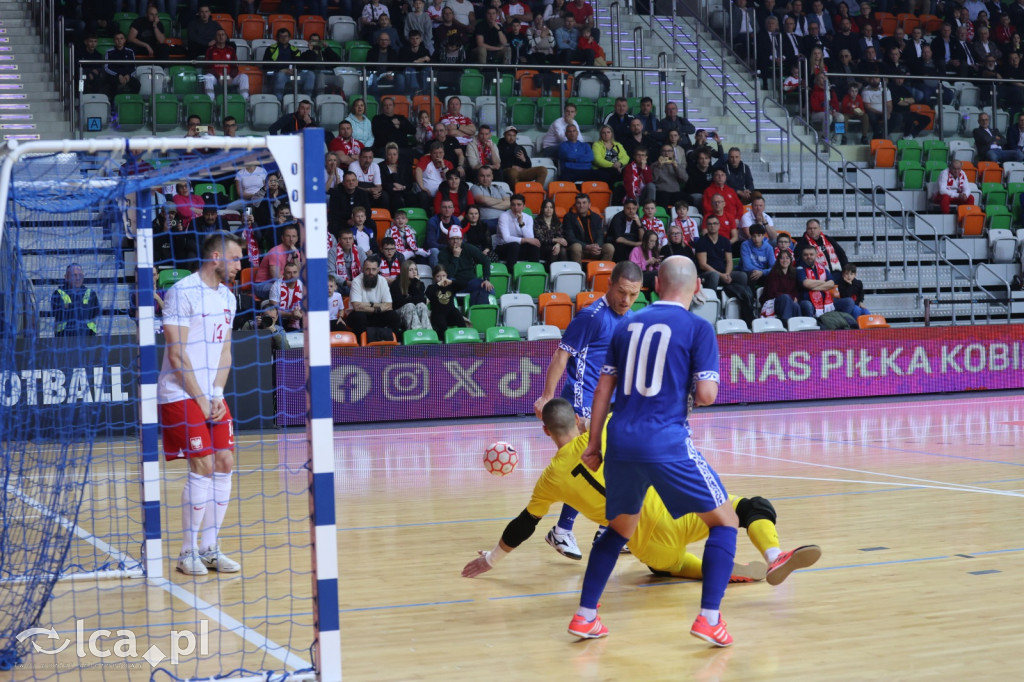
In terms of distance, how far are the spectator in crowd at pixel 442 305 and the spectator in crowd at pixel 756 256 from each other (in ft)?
15.7

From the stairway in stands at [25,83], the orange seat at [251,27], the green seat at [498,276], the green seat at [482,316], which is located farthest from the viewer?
the orange seat at [251,27]

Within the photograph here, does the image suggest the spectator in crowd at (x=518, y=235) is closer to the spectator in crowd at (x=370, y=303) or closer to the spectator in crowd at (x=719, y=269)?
the spectator in crowd at (x=370, y=303)

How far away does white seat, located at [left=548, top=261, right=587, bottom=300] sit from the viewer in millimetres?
16734

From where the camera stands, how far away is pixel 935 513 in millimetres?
8312

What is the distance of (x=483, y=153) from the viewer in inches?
717

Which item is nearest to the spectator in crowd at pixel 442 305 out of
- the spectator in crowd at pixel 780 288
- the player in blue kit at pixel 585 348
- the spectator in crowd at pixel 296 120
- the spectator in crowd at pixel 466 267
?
the spectator in crowd at pixel 466 267

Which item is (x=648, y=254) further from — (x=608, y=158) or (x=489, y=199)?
(x=608, y=158)

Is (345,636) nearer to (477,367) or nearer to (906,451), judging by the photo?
(906,451)

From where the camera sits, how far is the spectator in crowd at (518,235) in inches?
671

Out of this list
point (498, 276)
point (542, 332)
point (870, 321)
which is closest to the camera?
point (542, 332)

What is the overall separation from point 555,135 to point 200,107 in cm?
574

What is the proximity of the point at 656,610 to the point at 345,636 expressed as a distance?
1.58 meters

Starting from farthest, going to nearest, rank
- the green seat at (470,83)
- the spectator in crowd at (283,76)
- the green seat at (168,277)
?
1. the green seat at (470,83)
2. the spectator in crowd at (283,76)
3. the green seat at (168,277)

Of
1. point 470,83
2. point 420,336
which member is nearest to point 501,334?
point 420,336
